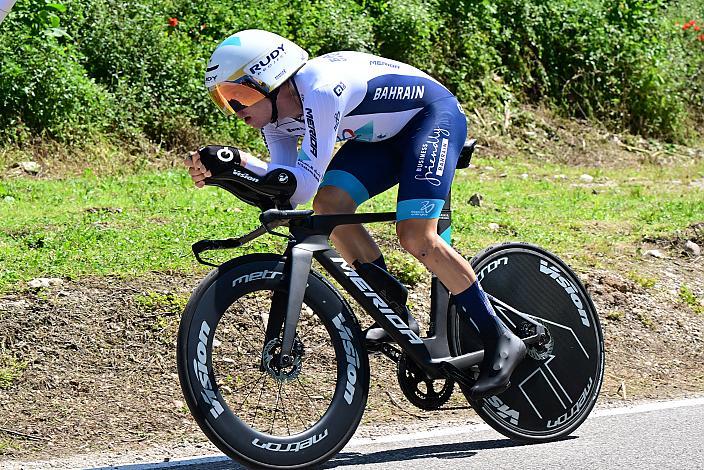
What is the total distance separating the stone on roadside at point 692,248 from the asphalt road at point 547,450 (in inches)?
117

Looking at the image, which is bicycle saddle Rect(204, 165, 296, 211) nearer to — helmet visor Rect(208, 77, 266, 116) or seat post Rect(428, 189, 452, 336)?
helmet visor Rect(208, 77, 266, 116)

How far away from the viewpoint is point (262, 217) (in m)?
4.50

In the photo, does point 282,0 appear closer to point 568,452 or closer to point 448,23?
point 448,23

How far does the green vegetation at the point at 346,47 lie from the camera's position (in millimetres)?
10523

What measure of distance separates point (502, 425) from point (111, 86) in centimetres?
732

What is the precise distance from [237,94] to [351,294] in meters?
1.01

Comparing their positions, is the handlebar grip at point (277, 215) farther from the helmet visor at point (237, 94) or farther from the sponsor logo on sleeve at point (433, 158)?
the sponsor logo on sleeve at point (433, 158)

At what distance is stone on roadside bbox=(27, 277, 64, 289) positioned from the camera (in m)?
6.27

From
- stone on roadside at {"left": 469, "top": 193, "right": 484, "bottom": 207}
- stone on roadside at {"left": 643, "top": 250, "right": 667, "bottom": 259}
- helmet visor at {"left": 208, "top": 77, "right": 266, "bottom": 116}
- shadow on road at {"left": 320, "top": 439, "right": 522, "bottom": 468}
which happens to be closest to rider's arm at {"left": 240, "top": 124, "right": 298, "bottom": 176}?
helmet visor at {"left": 208, "top": 77, "right": 266, "bottom": 116}

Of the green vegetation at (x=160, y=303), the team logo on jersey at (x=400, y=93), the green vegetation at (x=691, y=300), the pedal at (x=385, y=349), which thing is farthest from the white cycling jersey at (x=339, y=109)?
the green vegetation at (x=691, y=300)

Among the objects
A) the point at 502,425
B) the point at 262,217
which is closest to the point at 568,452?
the point at 502,425

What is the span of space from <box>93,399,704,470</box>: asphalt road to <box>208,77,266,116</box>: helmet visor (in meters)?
1.61

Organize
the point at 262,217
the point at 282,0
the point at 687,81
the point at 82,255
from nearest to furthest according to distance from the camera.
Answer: the point at 262,217
the point at 82,255
the point at 282,0
the point at 687,81

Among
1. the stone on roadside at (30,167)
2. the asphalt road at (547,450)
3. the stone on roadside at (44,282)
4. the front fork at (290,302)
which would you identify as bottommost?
the stone on roadside at (30,167)
